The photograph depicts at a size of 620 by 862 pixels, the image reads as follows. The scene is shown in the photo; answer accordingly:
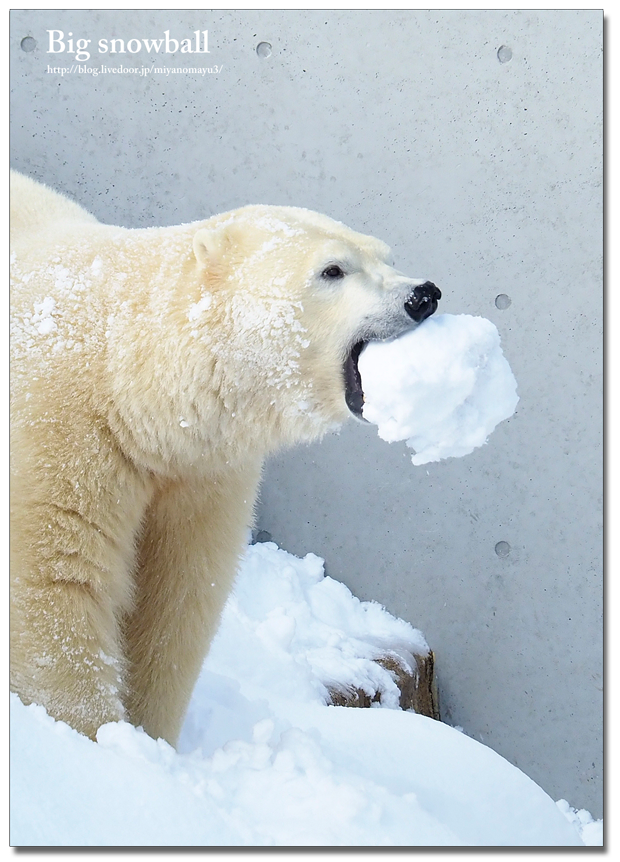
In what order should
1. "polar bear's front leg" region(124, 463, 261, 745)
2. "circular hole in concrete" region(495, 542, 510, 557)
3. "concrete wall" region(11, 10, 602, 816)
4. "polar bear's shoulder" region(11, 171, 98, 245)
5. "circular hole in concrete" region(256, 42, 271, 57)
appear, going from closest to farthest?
1. "polar bear's front leg" region(124, 463, 261, 745)
2. "polar bear's shoulder" region(11, 171, 98, 245)
3. "circular hole in concrete" region(256, 42, 271, 57)
4. "concrete wall" region(11, 10, 602, 816)
5. "circular hole in concrete" region(495, 542, 510, 557)

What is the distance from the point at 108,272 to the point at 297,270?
1.36 ft

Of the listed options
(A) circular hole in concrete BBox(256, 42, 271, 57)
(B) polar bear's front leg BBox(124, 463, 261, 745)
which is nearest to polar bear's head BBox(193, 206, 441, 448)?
(B) polar bear's front leg BBox(124, 463, 261, 745)

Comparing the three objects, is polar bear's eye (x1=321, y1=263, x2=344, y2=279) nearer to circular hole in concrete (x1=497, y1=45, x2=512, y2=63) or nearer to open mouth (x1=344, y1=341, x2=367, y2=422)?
open mouth (x1=344, y1=341, x2=367, y2=422)

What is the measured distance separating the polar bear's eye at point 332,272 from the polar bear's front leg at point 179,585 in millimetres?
485

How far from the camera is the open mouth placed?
5.71 ft

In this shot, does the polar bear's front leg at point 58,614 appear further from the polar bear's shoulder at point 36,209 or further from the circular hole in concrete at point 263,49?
the circular hole in concrete at point 263,49

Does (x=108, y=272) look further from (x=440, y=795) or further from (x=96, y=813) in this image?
(x=440, y=795)

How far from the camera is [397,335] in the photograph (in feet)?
5.53

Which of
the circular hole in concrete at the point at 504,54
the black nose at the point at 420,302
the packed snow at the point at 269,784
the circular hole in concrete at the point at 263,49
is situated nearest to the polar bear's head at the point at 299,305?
the black nose at the point at 420,302

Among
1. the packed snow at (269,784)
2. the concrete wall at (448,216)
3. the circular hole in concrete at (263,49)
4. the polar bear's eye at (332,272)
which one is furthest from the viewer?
the concrete wall at (448,216)

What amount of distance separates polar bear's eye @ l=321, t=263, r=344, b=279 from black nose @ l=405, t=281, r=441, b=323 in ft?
0.52

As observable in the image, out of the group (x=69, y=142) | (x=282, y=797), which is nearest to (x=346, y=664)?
(x=282, y=797)

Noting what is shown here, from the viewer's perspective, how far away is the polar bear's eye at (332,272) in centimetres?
172

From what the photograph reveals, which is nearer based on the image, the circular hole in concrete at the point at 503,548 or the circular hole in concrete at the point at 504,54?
the circular hole in concrete at the point at 504,54
